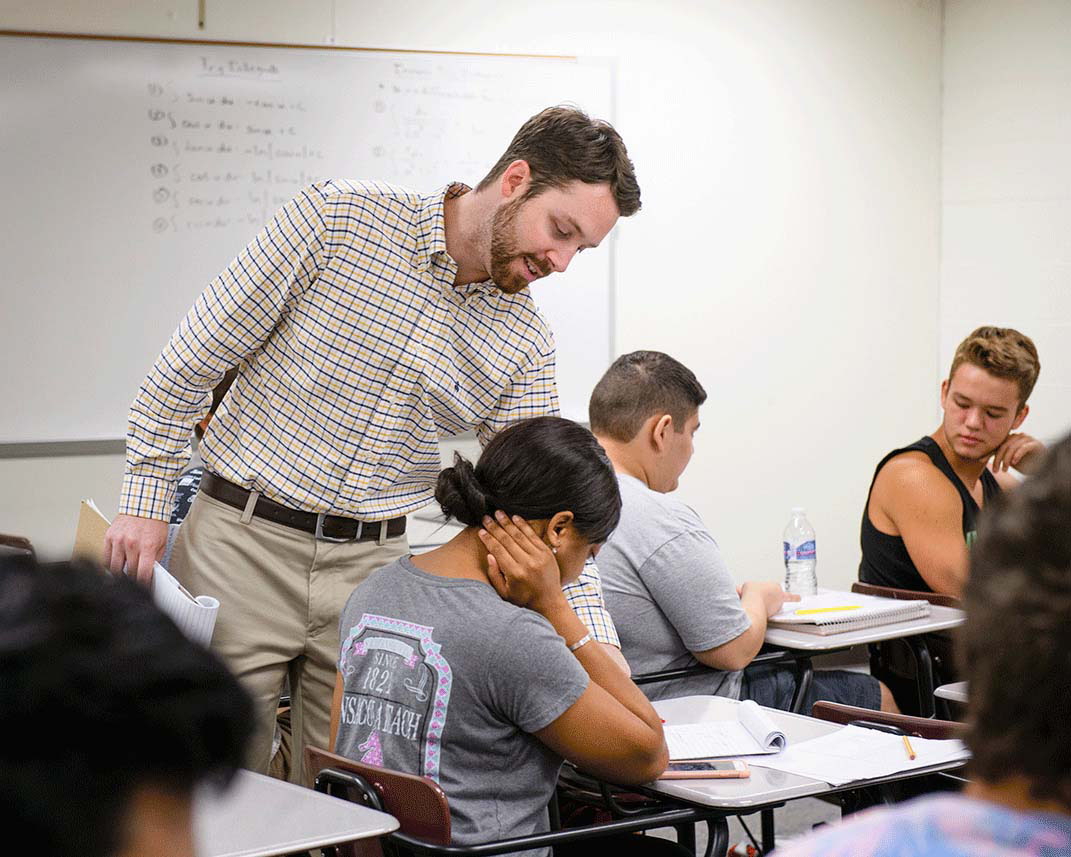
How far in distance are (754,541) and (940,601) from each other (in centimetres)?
183

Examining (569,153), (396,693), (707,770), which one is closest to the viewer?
(396,693)

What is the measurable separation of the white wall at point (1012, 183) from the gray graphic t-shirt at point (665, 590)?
2.88 m

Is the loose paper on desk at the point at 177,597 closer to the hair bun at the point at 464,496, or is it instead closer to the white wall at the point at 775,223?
the hair bun at the point at 464,496

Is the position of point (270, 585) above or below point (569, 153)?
below

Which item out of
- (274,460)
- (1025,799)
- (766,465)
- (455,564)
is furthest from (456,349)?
(766,465)

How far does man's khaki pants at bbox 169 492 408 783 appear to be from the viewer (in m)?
2.21

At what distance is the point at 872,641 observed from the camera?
316 cm

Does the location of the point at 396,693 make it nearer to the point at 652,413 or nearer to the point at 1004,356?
the point at 652,413

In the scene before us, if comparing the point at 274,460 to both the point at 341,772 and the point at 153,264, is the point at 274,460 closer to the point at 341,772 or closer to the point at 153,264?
the point at 341,772

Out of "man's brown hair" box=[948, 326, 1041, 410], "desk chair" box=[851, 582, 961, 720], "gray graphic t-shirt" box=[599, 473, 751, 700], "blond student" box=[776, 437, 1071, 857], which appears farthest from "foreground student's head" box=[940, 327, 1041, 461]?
"blond student" box=[776, 437, 1071, 857]

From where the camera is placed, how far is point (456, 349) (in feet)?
7.55

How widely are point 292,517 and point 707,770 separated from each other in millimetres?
845

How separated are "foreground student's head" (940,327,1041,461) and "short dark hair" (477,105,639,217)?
5.91 feet

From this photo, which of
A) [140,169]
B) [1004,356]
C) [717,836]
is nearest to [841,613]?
[1004,356]
